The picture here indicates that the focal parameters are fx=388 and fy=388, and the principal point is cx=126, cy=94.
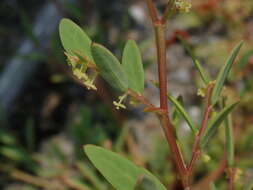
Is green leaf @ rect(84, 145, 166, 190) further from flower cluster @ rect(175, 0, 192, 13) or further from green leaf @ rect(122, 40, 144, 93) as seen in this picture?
flower cluster @ rect(175, 0, 192, 13)

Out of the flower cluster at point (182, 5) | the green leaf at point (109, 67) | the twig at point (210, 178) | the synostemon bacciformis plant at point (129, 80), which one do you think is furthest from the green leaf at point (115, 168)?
the twig at point (210, 178)

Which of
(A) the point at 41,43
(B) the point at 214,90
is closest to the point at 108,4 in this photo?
(A) the point at 41,43

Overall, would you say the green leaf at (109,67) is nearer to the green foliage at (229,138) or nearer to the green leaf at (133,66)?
the green leaf at (133,66)

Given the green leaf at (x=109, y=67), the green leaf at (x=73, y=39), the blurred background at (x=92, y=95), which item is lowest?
the blurred background at (x=92, y=95)

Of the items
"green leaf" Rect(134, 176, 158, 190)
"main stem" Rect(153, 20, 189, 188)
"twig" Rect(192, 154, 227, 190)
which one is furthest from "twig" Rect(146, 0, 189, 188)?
"twig" Rect(192, 154, 227, 190)

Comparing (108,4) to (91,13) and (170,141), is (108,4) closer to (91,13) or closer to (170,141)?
(91,13)
